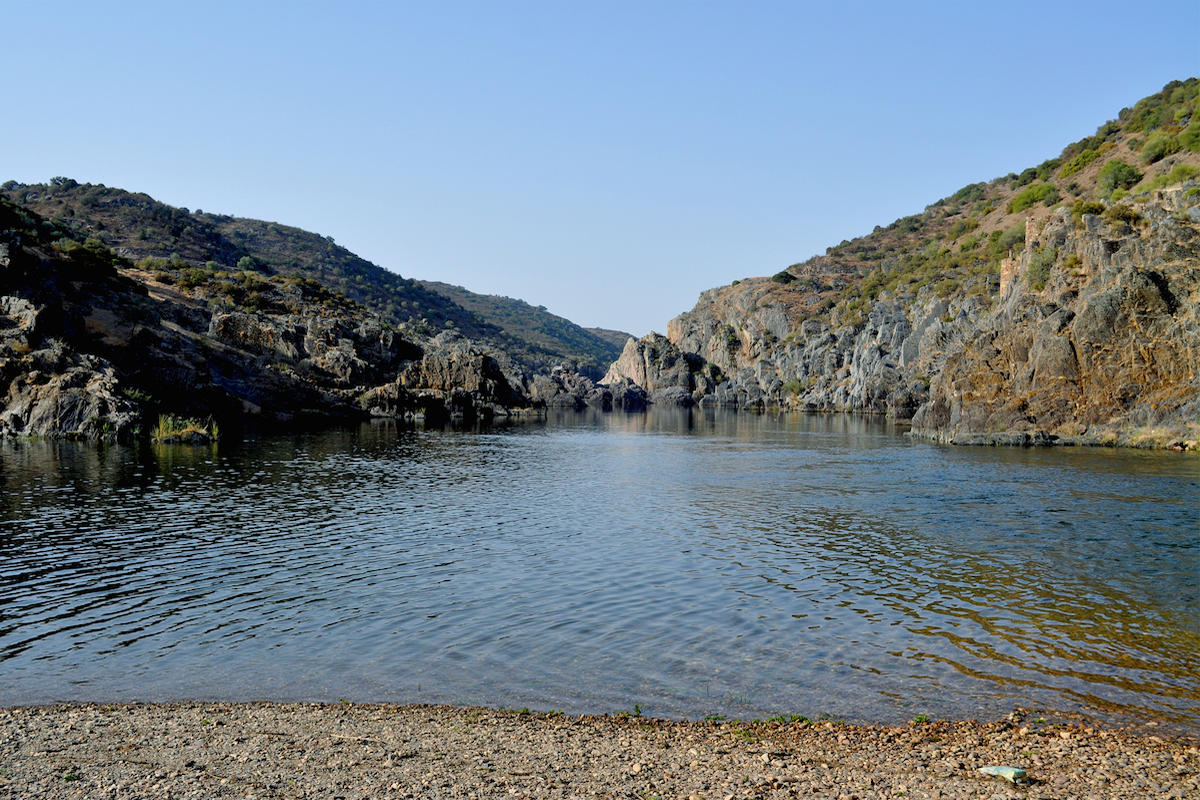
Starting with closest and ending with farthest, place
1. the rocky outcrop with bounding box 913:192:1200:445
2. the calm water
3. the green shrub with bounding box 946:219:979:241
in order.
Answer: the calm water, the rocky outcrop with bounding box 913:192:1200:445, the green shrub with bounding box 946:219:979:241

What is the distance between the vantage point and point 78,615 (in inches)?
608

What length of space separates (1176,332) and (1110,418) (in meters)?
6.59

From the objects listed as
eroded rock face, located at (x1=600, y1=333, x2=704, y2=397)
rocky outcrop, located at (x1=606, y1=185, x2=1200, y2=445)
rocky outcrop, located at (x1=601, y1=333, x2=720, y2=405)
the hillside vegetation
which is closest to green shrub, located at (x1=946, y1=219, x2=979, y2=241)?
the hillside vegetation

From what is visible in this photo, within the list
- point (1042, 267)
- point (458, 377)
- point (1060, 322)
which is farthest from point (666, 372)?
point (1060, 322)

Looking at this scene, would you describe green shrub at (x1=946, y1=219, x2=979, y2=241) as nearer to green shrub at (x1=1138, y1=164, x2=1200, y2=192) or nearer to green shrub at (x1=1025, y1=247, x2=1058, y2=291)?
green shrub at (x1=1138, y1=164, x2=1200, y2=192)

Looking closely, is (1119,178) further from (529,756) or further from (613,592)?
(529,756)

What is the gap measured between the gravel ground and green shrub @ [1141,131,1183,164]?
359 feet

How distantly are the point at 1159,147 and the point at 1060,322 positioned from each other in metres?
61.4

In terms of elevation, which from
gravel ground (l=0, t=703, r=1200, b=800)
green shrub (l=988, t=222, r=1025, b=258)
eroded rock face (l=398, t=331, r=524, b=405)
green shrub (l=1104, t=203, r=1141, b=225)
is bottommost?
gravel ground (l=0, t=703, r=1200, b=800)

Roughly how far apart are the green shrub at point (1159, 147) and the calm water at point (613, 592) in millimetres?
77286

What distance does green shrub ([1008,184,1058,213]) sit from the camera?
5072 inches

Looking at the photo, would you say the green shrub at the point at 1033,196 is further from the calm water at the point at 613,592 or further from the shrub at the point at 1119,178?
the calm water at the point at 613,592

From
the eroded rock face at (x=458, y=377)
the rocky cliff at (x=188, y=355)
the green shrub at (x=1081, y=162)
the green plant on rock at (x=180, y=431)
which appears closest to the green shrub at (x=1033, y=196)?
the green shrub at (x=1081, y=162)

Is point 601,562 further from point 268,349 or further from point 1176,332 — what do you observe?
point 268,349
